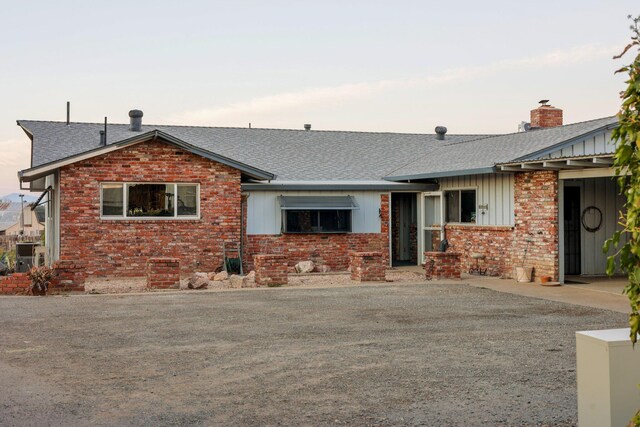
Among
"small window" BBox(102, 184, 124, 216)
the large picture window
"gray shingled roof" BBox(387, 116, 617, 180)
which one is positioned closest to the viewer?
"gray shingled roof" BBox(387, 116, 617, 180)

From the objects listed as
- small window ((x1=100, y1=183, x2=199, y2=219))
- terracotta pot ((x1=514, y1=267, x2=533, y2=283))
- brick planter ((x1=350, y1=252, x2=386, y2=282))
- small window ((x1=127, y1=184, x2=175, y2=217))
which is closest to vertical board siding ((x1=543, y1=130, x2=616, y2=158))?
terracotta pot ((x1=514, y1=267, x2=533, y2=283))

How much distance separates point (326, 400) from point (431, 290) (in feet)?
29.0

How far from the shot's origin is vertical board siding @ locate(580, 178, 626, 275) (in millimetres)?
17469

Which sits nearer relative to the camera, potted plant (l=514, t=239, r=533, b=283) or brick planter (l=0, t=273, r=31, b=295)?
brick planter (l=0, t=273, r=31, b=295)

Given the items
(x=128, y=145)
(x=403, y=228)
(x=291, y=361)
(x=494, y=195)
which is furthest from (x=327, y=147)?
(x=291, y=361)

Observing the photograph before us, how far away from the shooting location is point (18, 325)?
34.1ft

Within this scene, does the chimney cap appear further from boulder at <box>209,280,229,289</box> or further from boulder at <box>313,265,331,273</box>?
boulder at <box>209,280,229,289</box>

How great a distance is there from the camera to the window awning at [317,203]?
64.4 ft

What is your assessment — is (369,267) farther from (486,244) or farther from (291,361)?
(291,361)

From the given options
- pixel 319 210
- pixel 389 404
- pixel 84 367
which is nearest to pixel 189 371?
pixel 84 367

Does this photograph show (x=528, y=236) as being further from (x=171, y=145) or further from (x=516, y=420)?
(x=516, y=420)

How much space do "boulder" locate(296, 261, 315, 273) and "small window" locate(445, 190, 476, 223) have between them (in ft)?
13.5

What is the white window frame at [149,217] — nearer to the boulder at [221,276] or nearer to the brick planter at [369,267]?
the boulder at [221,276]

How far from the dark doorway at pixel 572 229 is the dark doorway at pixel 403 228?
5.64 metres
